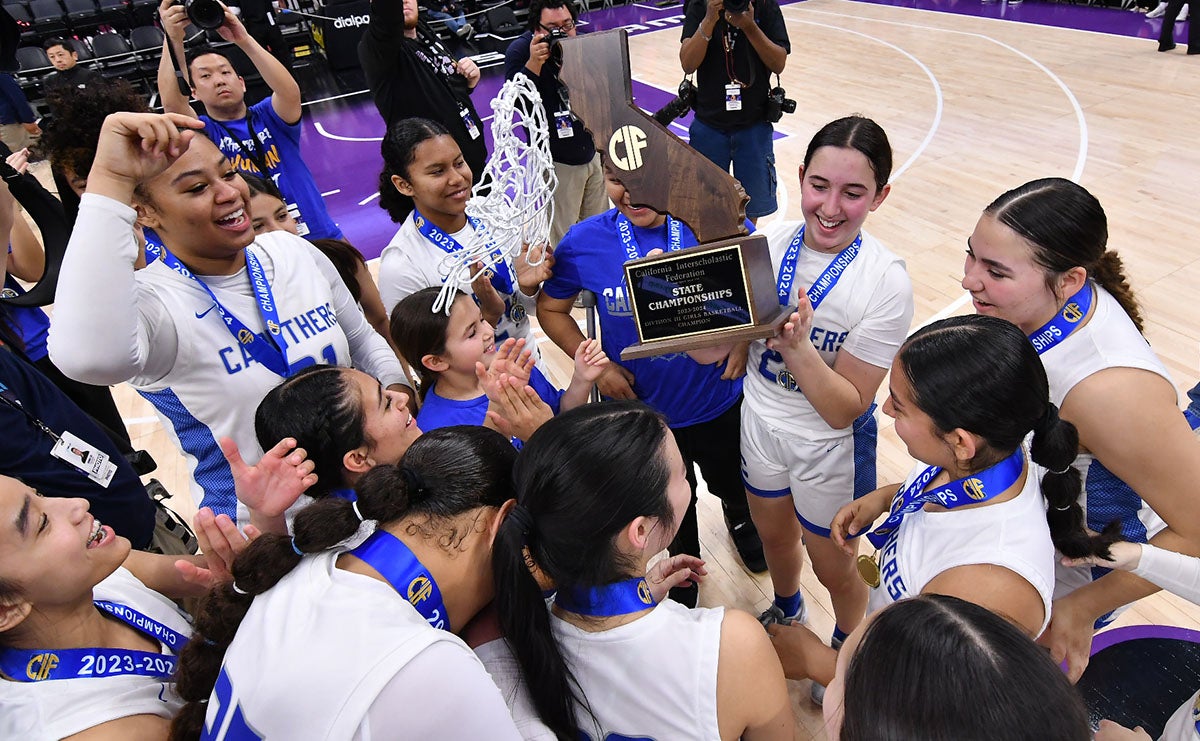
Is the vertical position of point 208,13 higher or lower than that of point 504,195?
higher

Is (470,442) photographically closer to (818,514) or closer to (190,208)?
(190,208)

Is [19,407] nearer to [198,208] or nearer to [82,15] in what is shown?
[198,208]

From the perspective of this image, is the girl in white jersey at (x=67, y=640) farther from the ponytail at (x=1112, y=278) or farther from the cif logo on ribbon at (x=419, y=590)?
the ponytail at (x=1112, y=278)

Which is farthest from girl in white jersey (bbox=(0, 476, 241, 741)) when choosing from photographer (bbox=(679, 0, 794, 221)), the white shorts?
photographer (bbox=(679, 0, 794, 221))

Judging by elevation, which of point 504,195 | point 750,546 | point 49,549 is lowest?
point 750,546

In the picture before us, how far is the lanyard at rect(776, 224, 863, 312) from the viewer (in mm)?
1915

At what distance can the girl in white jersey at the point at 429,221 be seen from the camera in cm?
245

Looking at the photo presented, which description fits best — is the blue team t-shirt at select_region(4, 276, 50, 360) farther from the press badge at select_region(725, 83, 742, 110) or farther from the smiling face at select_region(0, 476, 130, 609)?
the press badge at select_region(725, 83, 742, 110)

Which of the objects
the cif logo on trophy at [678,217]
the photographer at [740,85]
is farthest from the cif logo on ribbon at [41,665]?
the photographer at [740,85]

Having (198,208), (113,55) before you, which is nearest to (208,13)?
(198,208)

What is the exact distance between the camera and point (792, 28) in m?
11.6

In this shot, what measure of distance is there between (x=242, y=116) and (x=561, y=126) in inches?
69.4

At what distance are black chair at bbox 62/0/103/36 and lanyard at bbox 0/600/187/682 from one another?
545 inches

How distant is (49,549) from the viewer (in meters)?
1.19
